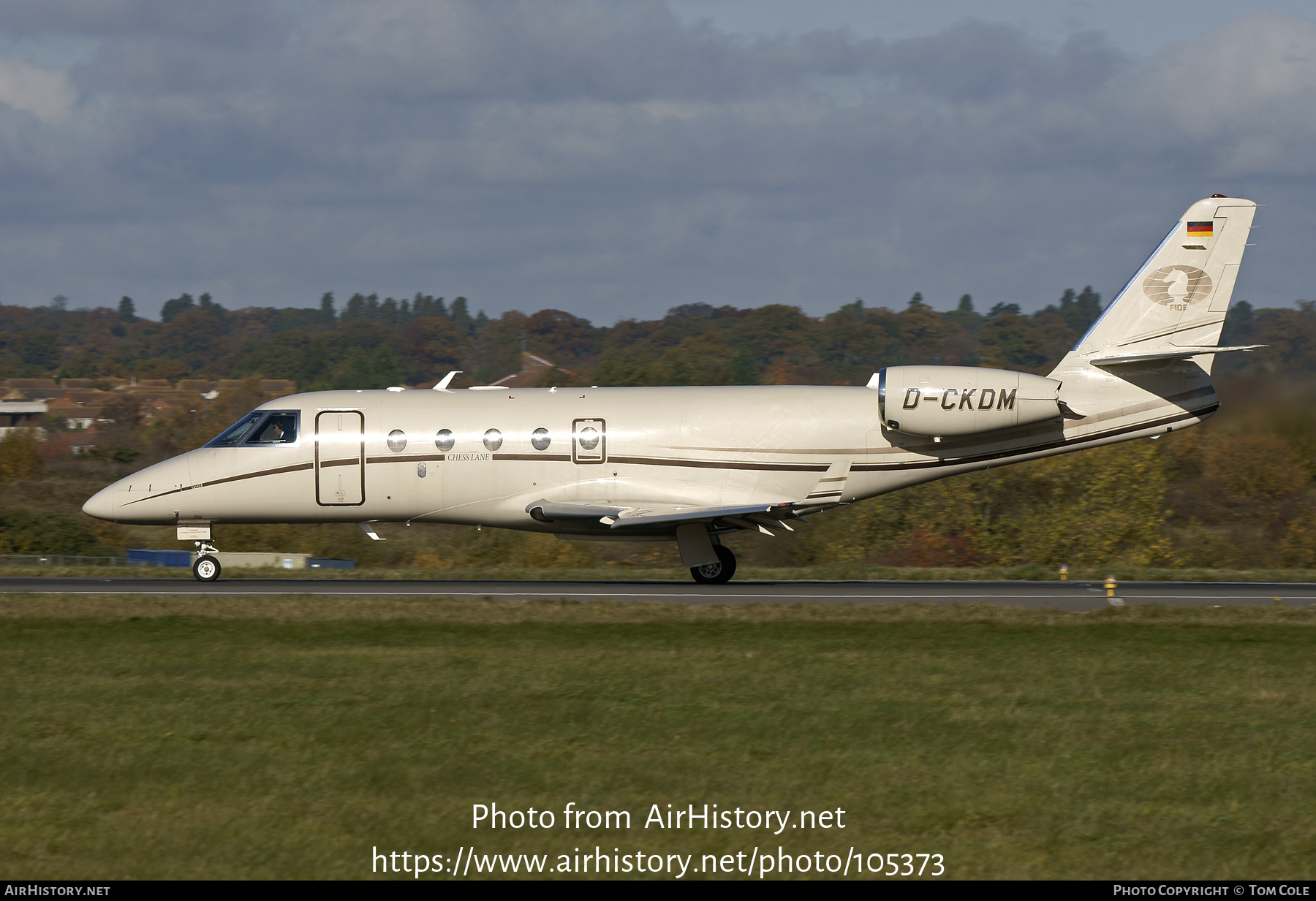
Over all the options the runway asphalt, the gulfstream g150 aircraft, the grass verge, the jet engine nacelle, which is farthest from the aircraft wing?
the grass verge

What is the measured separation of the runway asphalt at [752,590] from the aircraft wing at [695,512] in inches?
47.3

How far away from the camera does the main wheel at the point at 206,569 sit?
25031 mm

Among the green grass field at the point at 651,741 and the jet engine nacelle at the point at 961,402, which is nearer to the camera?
the green grass field at the point at 651,741

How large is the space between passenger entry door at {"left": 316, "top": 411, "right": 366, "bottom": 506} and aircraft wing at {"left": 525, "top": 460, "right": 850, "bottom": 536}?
10.9 ft

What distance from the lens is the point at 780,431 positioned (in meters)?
24.4

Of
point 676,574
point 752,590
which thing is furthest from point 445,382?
point 752,590

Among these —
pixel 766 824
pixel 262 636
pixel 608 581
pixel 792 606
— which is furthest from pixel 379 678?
pixel 608 581

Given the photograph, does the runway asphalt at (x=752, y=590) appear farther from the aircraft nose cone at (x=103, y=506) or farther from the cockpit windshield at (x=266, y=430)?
the cockpit windshield at (x=266, y=430)

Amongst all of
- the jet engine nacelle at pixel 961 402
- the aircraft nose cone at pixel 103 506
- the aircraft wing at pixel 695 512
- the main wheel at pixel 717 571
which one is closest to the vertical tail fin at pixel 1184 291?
the jet engine nacelle at pixel 961 402

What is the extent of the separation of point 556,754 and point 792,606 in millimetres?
9494

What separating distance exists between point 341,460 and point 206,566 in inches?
129

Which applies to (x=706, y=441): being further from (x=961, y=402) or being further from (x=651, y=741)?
(x=651, y=741)

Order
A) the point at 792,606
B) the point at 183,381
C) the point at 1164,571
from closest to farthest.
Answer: the point at 792,606 < the point at 1164,571 < the point at 183,381

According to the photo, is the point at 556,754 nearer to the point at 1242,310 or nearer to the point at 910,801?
the point at 910,801
